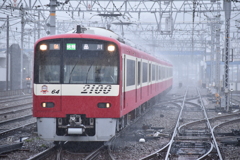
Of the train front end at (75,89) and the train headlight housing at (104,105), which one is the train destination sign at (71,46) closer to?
the train front end at (75,89)

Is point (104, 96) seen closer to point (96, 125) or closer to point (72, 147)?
point (96, 125)

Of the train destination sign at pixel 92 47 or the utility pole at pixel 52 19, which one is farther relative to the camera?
the utility pole at pixel 52 19

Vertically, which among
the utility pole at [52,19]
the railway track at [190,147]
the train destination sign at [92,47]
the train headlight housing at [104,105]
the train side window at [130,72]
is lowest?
the railway track at [190,147]

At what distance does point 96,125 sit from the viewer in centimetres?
810

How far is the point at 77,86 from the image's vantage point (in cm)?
809

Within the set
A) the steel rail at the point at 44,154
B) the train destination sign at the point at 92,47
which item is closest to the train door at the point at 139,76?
the train destination sign at the point at 92,47

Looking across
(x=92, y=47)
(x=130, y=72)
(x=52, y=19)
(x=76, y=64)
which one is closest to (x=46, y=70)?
(x=76, y=64)

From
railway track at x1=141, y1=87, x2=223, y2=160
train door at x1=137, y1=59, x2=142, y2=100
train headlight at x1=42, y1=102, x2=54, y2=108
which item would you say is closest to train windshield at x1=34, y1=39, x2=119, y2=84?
train headlight at x1=42, y1=102, x2=54, y2=108

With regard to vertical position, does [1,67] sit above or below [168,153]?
above

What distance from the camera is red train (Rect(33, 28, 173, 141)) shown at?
8094 mm

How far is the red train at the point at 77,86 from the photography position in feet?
26.6

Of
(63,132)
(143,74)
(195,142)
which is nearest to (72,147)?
(63,132)

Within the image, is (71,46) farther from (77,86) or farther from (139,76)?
(139,76)

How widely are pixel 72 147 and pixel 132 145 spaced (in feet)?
4.83
